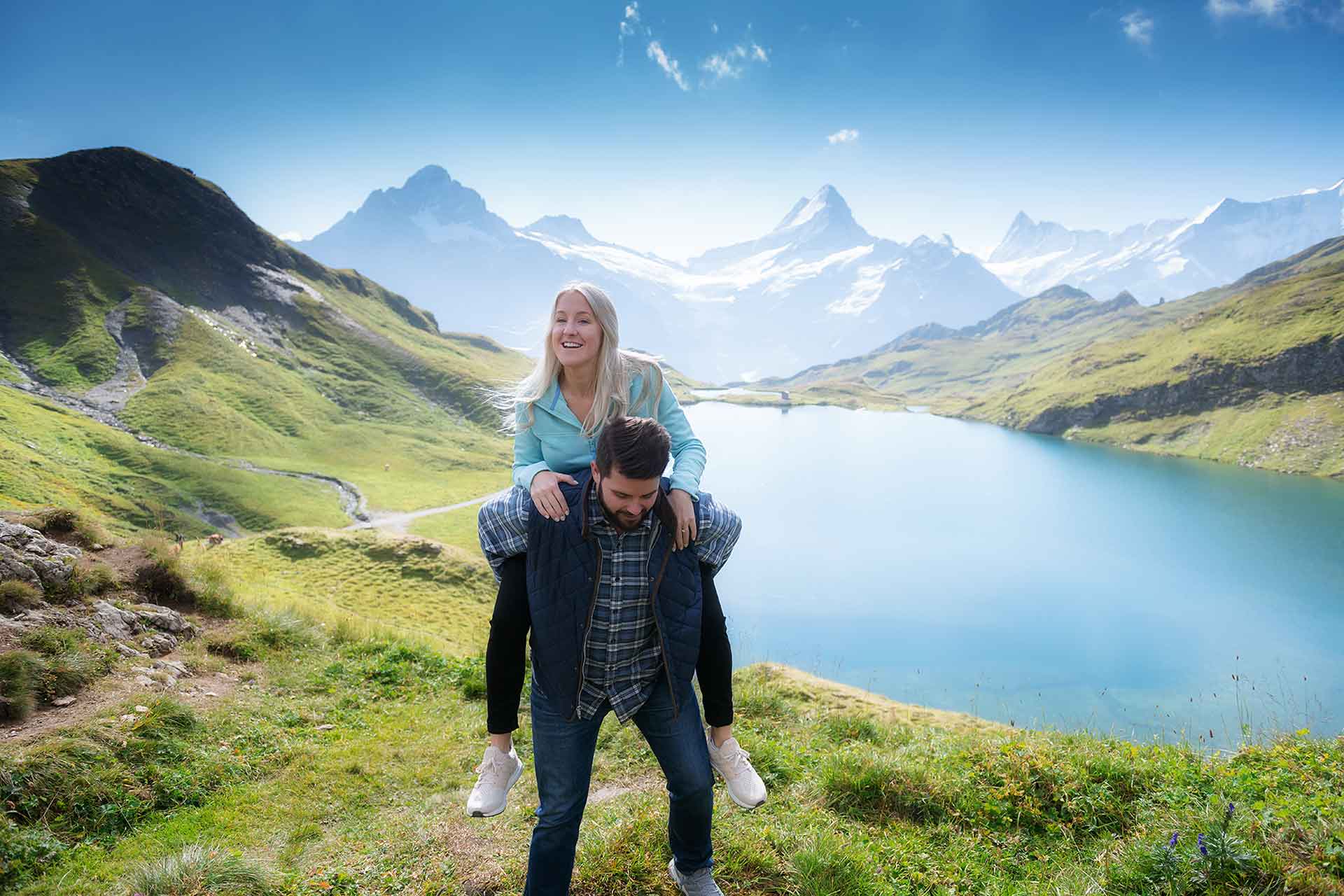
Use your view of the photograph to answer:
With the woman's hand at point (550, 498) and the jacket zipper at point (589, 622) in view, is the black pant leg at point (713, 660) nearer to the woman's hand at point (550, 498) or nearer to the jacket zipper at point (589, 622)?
the jacket zipper at point (589, 622)

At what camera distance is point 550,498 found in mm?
3115

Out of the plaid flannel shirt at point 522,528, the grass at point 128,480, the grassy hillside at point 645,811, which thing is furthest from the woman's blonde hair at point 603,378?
the grass at point 128,480

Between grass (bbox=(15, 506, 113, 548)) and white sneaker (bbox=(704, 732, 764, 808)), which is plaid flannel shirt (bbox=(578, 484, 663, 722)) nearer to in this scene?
white sneaker (bbox=(704, 732, 764, 808))

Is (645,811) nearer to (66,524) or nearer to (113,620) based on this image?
(113,620)

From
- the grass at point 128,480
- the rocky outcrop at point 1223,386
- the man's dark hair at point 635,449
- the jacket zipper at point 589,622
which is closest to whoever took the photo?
the man's dark hair at point 635,449

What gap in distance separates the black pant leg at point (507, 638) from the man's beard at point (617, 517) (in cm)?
57

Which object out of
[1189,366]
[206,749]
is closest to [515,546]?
[206,749]

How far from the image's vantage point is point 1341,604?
38.9 metres

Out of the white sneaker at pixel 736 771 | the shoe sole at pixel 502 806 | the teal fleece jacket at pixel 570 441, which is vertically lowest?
the shoe sole at pixel 502 806

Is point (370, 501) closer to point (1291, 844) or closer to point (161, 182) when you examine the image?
point (1291, 844)

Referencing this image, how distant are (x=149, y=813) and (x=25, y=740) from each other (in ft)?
4.37

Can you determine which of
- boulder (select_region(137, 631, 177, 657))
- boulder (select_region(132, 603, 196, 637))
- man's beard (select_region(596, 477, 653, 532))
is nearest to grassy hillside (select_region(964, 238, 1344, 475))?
man's beard (select_region(596, 477, 653, 532))

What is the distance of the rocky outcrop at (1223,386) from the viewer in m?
100

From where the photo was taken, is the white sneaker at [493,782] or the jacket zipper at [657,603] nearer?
the jacket zipper at [657,603]
